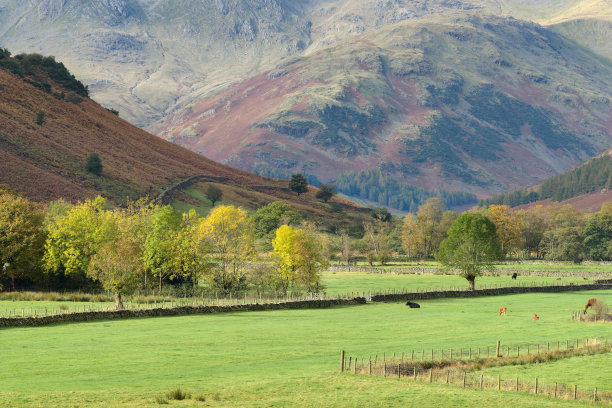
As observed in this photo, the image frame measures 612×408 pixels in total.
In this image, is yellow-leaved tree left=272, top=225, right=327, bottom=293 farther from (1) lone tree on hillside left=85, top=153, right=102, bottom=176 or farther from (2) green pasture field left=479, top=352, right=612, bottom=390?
(1) lone tree on hillside left=85, top=153, right=102, bottom=176

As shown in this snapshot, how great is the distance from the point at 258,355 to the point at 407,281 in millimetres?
77897

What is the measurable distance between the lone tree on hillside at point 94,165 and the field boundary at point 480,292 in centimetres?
11750

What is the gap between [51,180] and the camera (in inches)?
6678

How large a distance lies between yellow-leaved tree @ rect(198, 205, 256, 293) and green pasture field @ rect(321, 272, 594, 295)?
13630 mm

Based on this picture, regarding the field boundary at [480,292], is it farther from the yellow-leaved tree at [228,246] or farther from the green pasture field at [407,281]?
the yellow-leaved tree at [228,246]

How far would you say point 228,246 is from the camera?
96.2 m

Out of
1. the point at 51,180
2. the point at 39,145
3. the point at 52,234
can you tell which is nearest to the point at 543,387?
the point at 52,234

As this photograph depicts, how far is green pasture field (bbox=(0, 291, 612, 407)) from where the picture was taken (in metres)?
37.9

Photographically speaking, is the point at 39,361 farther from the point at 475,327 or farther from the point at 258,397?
the point at 475,327

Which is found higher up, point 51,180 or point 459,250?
point 51,180

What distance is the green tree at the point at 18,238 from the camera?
295 feet

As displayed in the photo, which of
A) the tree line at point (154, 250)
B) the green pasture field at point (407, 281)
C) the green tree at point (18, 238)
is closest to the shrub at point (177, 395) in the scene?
the tree line at point (154, 250)

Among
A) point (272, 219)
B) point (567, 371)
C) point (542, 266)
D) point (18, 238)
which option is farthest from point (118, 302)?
point (542, 266)

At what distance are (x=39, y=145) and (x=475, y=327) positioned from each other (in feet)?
494
